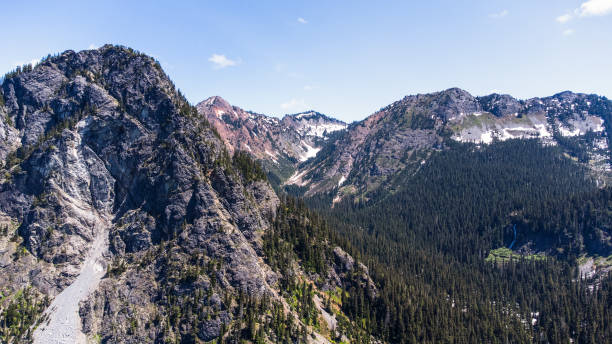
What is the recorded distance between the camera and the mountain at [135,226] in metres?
105

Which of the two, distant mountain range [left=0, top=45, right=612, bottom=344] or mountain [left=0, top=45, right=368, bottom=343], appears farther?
distant mountain range [left=0, top=45, right=612, bottom=344]

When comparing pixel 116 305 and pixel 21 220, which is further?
pixel 21 220

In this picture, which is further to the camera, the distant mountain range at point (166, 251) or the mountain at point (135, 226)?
the distant mountain range at point (166, 251)

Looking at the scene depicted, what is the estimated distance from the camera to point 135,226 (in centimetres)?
12569

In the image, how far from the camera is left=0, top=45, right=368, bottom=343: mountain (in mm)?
104875

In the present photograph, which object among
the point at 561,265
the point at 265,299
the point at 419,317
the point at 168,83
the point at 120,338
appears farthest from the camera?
the point at 561,265

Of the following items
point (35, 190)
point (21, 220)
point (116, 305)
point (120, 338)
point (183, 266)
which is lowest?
point (120, 338)

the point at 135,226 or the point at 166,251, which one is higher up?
the point at 135,226

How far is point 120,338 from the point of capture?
101 meters

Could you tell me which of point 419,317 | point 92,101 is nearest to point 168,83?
point 92,101

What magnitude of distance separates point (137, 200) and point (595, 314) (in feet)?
583

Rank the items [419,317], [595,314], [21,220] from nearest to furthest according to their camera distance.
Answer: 1. [21,220]
2. [419,317]
3. [595,314]

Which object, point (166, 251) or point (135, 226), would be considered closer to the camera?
point (166, 251)

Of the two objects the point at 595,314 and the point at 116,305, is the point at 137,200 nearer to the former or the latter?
the point at 116,305
